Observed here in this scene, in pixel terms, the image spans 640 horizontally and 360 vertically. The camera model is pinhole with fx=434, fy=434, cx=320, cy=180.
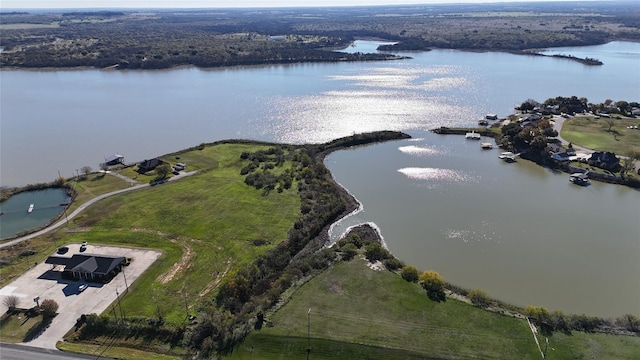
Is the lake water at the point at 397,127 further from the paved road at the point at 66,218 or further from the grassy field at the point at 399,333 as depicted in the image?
the paved road at the point at 66,218

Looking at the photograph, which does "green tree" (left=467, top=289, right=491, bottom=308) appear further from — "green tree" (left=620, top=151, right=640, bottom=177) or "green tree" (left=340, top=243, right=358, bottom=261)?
"green tree" (left=620, top=151, right=640, bottom=177)

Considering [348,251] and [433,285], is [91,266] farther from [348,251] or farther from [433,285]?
[433,285]

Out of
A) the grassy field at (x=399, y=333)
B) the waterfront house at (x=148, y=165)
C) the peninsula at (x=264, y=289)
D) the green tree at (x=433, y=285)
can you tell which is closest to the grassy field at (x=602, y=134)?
the peninsula at (x=264, y=289)

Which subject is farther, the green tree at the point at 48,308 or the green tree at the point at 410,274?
the green tree at the point at 410,274

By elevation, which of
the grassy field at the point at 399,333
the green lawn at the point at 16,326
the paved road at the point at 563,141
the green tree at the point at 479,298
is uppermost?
the paved road at the point at 563,141

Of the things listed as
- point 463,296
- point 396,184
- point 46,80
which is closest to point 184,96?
point 46,80

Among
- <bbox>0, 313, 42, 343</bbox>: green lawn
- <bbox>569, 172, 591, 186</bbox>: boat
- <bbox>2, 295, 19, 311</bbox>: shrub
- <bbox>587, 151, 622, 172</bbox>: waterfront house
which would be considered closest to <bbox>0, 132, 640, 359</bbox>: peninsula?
<bbox>0, 313, 42, 343</bbox>: green lawn
